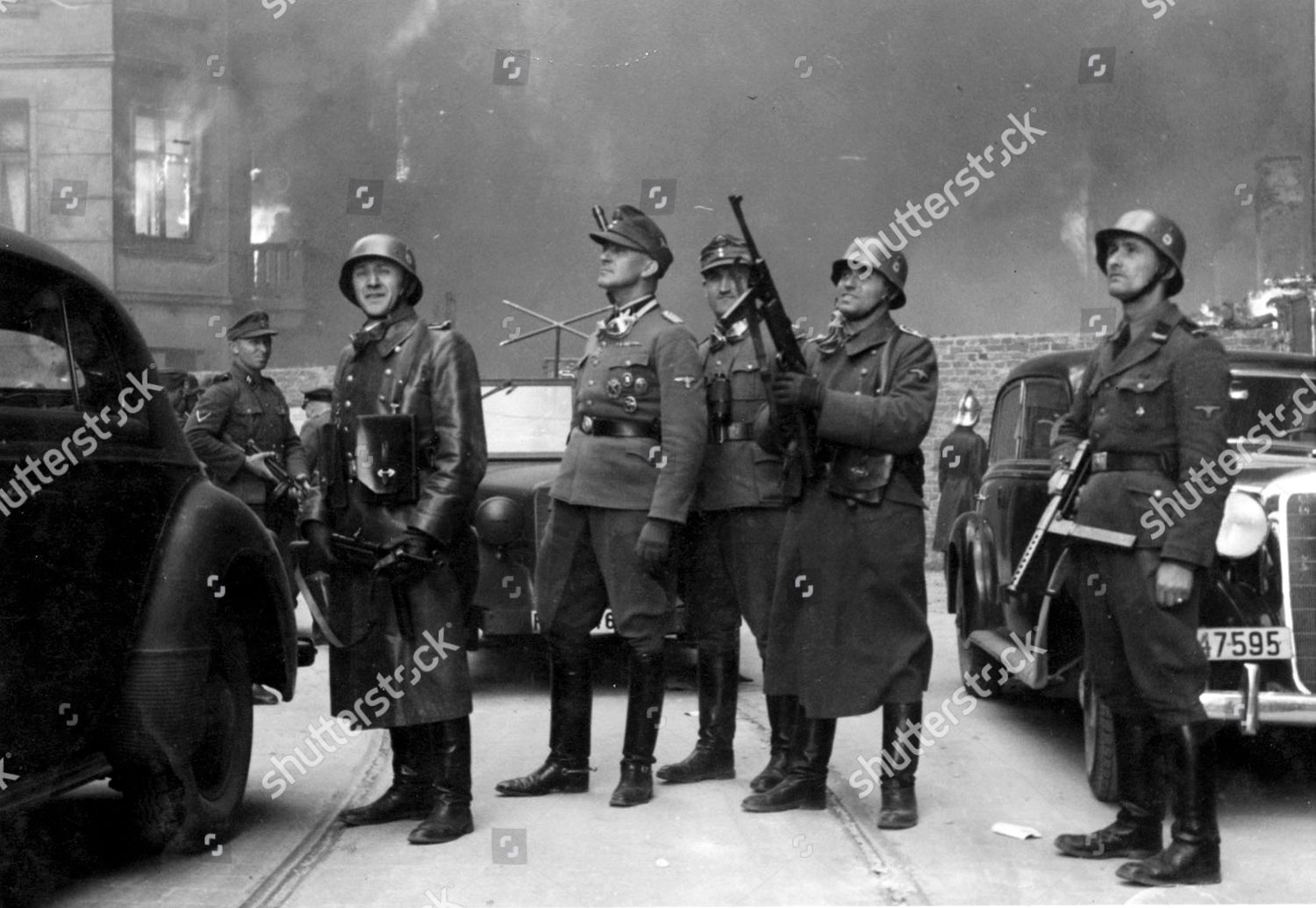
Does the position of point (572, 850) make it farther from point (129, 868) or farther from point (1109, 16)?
point (1109, 16)

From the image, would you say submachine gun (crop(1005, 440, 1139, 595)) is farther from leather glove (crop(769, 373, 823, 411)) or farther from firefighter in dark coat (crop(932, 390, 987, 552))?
firefighter in dark coat (crop(932, 390, 987, 552))

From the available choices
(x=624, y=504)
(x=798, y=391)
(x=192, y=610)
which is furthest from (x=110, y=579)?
(x=798, y=391)

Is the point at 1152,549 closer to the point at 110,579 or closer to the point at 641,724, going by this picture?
the point at 641,724

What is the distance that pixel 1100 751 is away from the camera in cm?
578

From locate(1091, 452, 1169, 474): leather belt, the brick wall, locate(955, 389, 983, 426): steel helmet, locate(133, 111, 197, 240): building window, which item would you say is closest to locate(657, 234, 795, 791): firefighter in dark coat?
locate(1091, 452, 1169, 474): leather belt

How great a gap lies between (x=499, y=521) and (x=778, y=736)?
261 cm

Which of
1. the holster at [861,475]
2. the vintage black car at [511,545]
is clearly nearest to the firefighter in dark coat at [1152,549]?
the holster at [861,475]

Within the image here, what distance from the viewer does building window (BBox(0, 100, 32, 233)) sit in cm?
1756

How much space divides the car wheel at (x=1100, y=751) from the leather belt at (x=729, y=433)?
172 cm

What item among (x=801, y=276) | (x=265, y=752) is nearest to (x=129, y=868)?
(x=265, y=752)

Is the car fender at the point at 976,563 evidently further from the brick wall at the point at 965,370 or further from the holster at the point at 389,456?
the brick wall at the point at 965,370

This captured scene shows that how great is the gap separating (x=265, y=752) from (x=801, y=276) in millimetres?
16970

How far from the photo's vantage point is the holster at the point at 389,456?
16.9ft

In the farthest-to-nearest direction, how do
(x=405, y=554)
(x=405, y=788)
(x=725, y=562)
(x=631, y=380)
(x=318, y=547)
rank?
(x=725, y=562)
(x=631, y=380)
(x=405, y=788)
(x=318, y=547)
(x=405, y=554)
